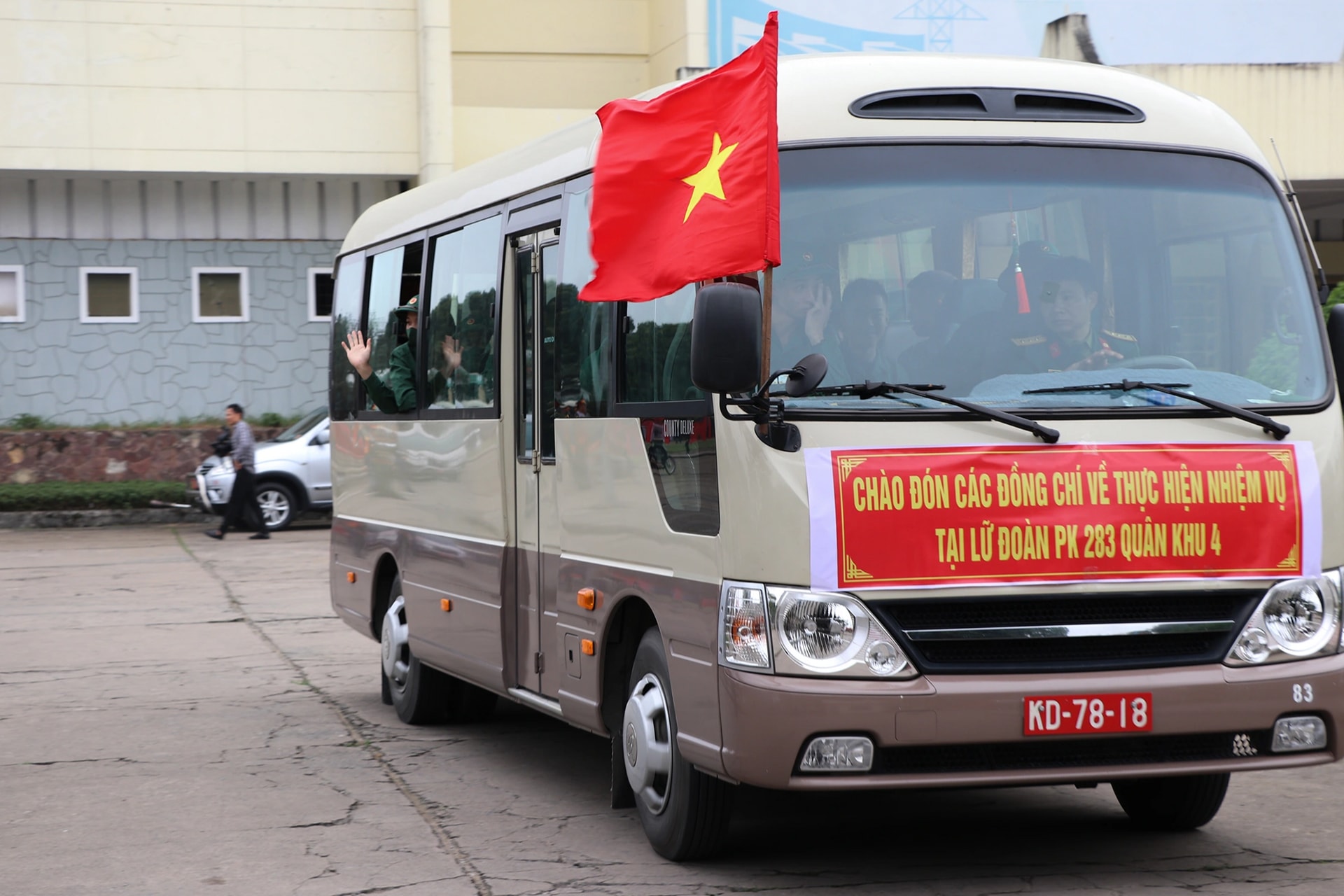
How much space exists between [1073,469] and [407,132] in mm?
22410

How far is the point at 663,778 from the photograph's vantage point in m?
6.20

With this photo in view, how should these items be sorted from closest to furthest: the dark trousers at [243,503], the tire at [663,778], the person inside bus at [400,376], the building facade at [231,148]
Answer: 1. the tire at [663,778]
2. the person inside bus at [400,376]
3. the dark trousers at [243,503]
4. the building facade at [231,148]

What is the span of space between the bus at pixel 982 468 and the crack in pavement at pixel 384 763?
67 centimetres

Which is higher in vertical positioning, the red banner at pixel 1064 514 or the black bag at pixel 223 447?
the red banner at pixel 1064 514

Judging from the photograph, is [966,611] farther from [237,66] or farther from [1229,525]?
[237,66]

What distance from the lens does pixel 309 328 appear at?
2780 cm

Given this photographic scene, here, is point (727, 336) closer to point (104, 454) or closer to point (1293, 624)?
point (1293, 624)

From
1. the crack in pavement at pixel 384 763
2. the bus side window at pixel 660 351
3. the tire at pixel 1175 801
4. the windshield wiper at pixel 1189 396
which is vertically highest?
the bus side window at pixel 660 351

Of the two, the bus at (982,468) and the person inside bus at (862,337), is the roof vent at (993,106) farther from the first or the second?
the person inside bus at (862,337)

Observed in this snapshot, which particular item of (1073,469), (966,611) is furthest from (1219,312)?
(966,611)

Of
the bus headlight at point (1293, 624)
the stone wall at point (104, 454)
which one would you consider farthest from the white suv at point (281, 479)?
the bus headlight at point (1293, 624)

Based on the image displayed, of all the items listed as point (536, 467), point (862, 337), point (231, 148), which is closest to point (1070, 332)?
point (862, 337)

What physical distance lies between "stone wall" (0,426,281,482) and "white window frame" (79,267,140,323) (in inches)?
69.0

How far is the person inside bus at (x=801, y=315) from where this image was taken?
18.2 feet
